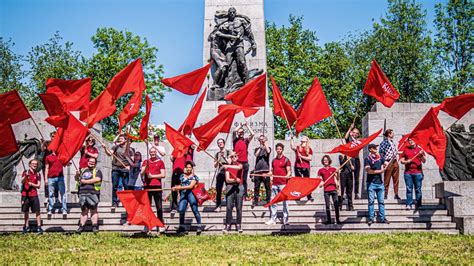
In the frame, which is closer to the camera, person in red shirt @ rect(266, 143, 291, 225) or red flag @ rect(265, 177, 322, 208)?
red flag @ rect(265, 177, 322, 208)

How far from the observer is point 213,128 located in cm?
1747

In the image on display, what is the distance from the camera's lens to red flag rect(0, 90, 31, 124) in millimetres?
16516

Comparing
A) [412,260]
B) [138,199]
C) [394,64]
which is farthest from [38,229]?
[394,64]

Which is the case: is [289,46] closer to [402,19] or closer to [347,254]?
[402,19]

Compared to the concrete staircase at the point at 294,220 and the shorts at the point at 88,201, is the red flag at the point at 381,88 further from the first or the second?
the shorts at the point at 88,201

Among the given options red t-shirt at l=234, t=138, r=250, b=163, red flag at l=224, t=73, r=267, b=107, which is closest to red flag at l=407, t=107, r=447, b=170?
red flag at l=224, t=73, r=267, b=107

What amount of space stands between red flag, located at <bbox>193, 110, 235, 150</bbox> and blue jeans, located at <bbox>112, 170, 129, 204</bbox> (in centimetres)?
278

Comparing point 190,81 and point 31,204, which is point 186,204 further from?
point 31,204

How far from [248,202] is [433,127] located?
5.51 m

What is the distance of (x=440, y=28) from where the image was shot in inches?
1747

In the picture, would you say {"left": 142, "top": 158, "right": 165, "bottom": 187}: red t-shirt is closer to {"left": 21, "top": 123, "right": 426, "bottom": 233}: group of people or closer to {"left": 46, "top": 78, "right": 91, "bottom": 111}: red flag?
{"left": 21, "top": 123, "right": 426, "bottom": 233}: group of people

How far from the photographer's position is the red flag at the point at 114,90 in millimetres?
16812

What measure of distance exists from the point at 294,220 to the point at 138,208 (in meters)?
4.06

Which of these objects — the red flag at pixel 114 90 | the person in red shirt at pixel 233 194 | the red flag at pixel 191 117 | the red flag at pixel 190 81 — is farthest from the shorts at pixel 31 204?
the person in red shirt at pixel 233 194
